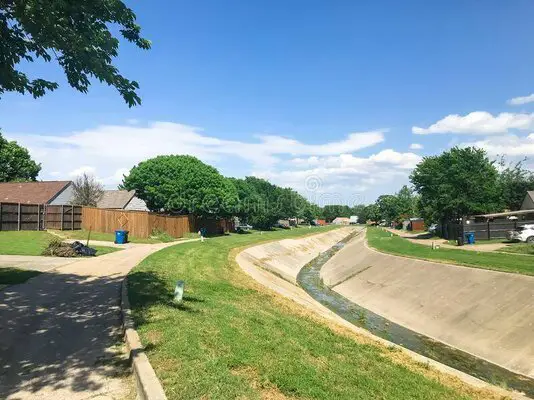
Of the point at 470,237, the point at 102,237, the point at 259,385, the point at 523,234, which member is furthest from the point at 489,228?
the point at 259,385

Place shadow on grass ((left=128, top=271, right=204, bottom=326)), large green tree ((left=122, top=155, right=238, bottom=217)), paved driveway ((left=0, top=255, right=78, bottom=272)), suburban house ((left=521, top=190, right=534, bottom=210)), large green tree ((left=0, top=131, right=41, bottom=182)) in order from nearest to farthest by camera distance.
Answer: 1. shadow on grass ((left=128, top=271, right=204, bottom=326))
2. paved driveway ((left=0, top=255, right=78, bottom=272))
3. large green tree ((left=122, top=155, right=238, bottom=217))
4. suburban house ((left=521, top=190, right=534, bottom=210))
5. large green tree ((left=0, top=131, right=41, bottom=182))

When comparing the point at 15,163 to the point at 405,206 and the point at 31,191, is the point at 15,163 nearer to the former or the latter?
the point at 31,191

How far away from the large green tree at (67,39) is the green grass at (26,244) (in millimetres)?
18469

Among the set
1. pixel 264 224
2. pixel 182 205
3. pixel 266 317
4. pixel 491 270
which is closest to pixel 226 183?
pixel 182 205

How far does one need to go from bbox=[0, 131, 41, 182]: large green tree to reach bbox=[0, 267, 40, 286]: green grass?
61.7m

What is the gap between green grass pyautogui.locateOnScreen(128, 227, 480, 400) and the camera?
21.7ft

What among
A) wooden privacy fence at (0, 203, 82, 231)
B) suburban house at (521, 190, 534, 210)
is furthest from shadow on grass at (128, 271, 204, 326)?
suburban house at (521, 190, 534, 210)

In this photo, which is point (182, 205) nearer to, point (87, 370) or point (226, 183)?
point (226, 183)

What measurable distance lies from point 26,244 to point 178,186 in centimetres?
2809

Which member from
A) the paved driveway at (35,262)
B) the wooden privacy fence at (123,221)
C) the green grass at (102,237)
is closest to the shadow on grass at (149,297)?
the paved driveway at (35,262)

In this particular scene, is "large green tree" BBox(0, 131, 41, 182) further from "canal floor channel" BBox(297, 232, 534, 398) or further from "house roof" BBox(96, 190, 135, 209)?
"canal floor channel" BBox(297, 232, 534, 398)

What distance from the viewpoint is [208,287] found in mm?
16656

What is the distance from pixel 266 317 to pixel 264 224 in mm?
80971

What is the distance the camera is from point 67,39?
7.51m
